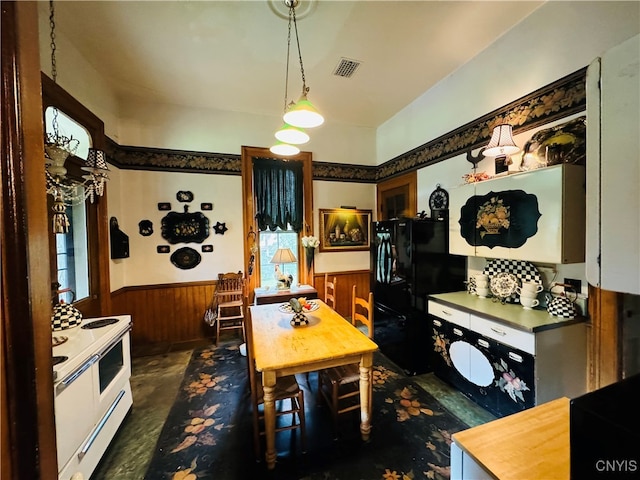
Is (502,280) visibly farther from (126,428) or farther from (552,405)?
(126,428)

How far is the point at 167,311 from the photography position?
3.64 m

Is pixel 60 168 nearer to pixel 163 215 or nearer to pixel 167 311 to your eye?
pixel 163 215

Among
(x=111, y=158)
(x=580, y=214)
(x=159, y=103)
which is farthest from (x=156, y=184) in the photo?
(x=580, y=214)

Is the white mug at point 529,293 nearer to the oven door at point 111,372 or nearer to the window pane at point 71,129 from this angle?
the oven door at point 111,372

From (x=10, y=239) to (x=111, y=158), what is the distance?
3644mm

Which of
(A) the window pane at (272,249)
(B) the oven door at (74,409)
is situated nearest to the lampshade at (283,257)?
(A) the window pane at (272,249)

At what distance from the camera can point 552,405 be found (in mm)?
1091

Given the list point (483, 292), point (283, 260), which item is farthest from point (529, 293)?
point (283, 260)

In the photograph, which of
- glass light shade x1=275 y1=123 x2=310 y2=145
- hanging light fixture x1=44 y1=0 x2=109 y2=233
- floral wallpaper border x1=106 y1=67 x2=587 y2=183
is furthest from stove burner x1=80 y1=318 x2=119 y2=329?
floral wallpaper border x1=106 y1=67 x2=587 y2=183

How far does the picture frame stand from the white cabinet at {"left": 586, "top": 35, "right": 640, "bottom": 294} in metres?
3.65

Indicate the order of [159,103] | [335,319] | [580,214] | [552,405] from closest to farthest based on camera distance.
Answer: [552,405] → [580,214] → [335,319] → [159,103]

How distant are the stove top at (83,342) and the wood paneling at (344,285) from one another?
108 inches

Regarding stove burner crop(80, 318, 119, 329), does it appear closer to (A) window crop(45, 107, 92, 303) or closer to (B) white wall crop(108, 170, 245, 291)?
(A) window crop(45, 107, 92, 303)

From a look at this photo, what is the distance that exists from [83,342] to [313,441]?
5.51ft
